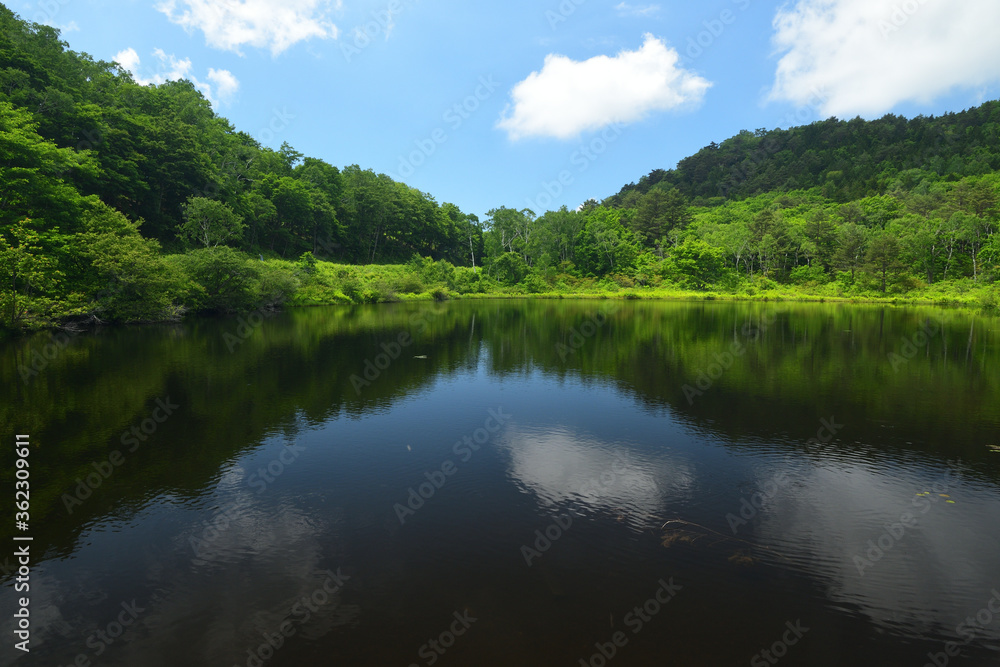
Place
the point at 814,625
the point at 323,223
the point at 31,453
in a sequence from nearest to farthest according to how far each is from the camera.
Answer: the point at 814,625 → the point at 31,453 → the point at 323,223

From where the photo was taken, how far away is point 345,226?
234ft

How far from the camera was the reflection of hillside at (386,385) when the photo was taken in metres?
8.92

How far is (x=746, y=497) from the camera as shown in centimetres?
719

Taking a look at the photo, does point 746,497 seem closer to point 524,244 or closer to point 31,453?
point 31,453

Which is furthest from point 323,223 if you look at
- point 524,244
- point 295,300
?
point 524,244

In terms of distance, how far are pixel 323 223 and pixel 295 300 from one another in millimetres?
24143
